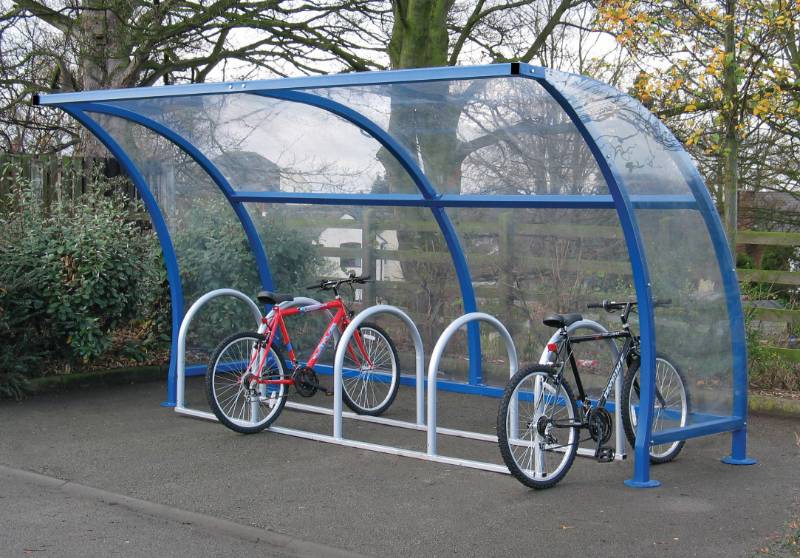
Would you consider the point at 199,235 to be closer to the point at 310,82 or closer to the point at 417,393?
the point at 417,393

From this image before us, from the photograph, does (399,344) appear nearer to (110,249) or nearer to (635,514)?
(110,249)

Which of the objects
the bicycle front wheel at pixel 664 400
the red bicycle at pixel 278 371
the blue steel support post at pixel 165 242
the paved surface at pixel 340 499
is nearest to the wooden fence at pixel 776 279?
the paved surface at pixel 340 499

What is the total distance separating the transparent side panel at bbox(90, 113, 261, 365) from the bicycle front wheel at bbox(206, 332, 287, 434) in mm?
1220

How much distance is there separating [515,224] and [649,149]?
104 inches

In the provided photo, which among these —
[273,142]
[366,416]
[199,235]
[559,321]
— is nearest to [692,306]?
[559,321]

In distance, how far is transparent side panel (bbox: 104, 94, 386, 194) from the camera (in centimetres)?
770

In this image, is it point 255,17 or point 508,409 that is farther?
point 255,17

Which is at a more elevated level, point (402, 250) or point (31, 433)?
point (402, 250)

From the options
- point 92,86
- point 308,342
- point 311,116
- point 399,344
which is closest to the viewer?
point 311,116

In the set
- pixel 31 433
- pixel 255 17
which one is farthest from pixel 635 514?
pixel 255 17

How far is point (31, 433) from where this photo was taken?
7.35 meters

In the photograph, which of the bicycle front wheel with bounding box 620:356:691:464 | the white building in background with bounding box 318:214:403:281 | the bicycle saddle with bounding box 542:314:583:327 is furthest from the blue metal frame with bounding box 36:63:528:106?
the white building in background with bounding box 318:214:403:281

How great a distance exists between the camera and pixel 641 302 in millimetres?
5832

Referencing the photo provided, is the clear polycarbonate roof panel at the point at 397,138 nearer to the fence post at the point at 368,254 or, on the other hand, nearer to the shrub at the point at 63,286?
the fence post at the point at 368,254
